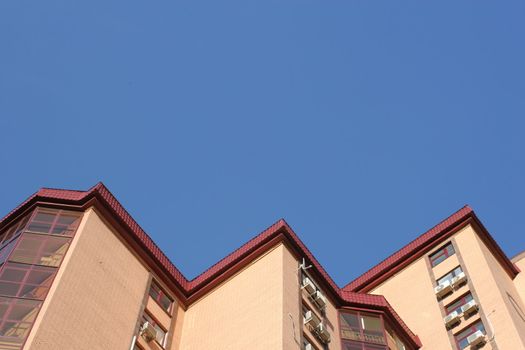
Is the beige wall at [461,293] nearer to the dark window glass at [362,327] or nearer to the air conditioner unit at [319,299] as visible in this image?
the dark window glass at [362,327]

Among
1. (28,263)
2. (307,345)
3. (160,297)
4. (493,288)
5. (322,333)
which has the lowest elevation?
(307,345)

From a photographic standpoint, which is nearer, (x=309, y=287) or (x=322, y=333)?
(x=322, y=333)

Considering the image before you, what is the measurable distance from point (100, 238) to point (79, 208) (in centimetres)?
167

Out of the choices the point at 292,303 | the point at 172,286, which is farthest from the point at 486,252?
the point at 172,286

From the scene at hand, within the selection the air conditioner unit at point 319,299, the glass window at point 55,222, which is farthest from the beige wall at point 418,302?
the glass window at point 55,222

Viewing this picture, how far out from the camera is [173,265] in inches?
1367

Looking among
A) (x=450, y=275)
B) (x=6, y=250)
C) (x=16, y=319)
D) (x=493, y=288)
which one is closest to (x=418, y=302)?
(x=450, y=275)

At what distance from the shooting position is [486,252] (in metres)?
39.3

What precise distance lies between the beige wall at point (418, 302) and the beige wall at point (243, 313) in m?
8.89

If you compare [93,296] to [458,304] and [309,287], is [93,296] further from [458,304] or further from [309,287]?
[458,304]

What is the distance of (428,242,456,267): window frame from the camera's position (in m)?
40.1

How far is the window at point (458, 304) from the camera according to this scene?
120 feet

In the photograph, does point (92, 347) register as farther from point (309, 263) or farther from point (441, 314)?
point (441, 314)

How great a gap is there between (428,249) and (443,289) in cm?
387
